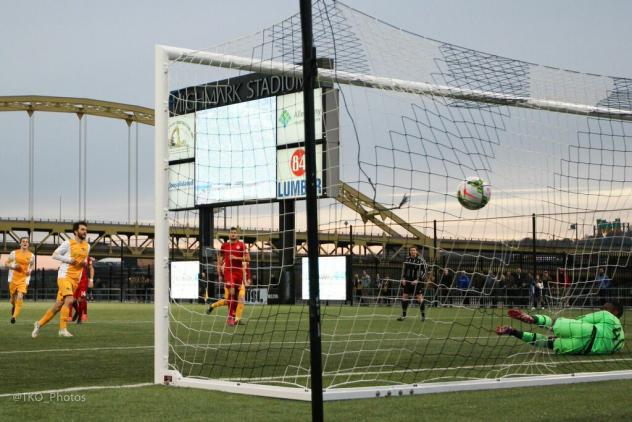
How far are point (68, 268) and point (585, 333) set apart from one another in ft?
24.8

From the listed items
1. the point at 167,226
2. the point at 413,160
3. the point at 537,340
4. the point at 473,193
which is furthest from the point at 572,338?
the point at 167,226

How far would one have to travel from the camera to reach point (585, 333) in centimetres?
1000

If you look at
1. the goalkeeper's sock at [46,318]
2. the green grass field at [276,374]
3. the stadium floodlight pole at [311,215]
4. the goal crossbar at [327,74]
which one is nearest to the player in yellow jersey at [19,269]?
the green grass field at [276,374]

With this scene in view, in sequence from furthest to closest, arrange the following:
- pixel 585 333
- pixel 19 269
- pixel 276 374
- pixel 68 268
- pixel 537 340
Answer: pixel 19 269, pixel 68 268, pixel 585 333, pixel 537 340, pixel 276 374

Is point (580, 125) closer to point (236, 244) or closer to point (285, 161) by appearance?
point (236, 244)

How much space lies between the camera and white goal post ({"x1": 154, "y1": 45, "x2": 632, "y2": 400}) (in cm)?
693

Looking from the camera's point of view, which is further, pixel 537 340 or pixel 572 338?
pixel 572 338

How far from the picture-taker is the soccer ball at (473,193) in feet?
27.8

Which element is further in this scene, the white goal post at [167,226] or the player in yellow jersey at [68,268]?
the player in yellow jersey at [68,268]

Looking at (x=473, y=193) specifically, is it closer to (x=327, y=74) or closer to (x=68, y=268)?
(x=327, y=74)

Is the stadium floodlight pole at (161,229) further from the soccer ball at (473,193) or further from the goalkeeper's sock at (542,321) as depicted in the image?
the goalkeeper's sock at (542,321)

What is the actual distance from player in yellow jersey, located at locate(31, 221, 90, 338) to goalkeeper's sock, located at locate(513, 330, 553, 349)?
6778 mm

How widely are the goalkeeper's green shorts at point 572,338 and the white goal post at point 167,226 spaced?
1788 mm

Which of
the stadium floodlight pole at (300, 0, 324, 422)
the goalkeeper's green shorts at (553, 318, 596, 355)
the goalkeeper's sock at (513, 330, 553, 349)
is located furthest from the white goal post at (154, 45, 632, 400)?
the stadium floodlight pole at (300, 0, 324, 422)
